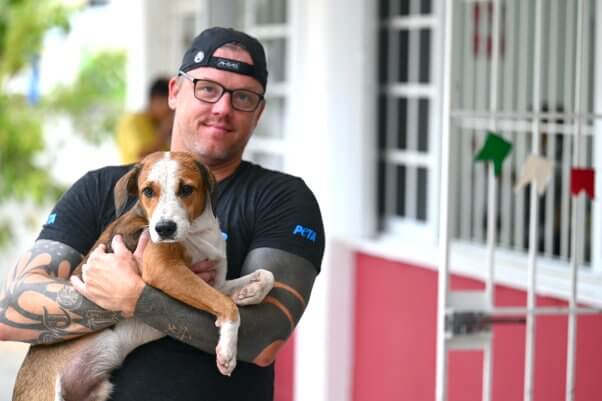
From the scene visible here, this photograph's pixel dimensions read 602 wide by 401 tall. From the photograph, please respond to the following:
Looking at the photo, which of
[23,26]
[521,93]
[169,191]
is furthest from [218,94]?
[23,26]

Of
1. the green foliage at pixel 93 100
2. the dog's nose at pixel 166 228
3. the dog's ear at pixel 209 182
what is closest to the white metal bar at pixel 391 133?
the dog's ear at pixel 209 182

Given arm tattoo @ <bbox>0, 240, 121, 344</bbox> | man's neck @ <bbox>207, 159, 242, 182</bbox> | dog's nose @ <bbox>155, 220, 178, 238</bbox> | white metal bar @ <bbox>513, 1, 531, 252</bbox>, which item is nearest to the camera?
dog's nose @ <bbox>155, 220, 178, 238</bbox>

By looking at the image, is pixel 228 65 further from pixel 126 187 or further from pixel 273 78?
pixel 273 78

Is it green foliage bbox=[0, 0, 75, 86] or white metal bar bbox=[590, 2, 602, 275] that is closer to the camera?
white metal bar bbox=[590, 2, 602, 275]

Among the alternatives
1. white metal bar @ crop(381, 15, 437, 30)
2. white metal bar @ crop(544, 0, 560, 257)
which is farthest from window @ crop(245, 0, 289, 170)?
white metal bar @ crop(544, 0, 560, 257)

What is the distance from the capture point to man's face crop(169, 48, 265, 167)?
259cm

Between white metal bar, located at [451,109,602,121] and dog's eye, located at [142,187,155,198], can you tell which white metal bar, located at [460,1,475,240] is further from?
dog's eye, located at [142,187,155,198]

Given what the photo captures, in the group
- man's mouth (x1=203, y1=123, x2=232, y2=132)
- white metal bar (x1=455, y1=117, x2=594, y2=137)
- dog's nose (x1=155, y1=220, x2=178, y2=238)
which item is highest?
man's mouth (x1=203, y1=123, x2=232, y2=132)

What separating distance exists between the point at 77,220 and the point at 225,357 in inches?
21.7

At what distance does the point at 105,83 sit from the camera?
36.1 feet

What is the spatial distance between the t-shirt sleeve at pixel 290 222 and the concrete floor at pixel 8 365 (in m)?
5.08

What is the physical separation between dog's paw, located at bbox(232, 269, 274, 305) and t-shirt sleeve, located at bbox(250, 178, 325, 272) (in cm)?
10

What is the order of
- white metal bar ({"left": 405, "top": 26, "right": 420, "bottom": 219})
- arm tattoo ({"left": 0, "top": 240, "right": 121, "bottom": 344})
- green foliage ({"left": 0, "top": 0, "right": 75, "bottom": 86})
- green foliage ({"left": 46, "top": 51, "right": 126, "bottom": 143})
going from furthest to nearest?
green foliage ({"left": 46, "top": 51, "right": 126, "bottom": 143}), green foliage ({"left": 0, "top": 0, "right": 75, "bottom": 86}), white metal bar ({"left": 405, "top": 26, "right": 420, "bottom": 219}), arm tattoo ({"left": 0, "top": 240, "right": 121, "bottom": 344})

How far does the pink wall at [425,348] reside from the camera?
13.6ft
